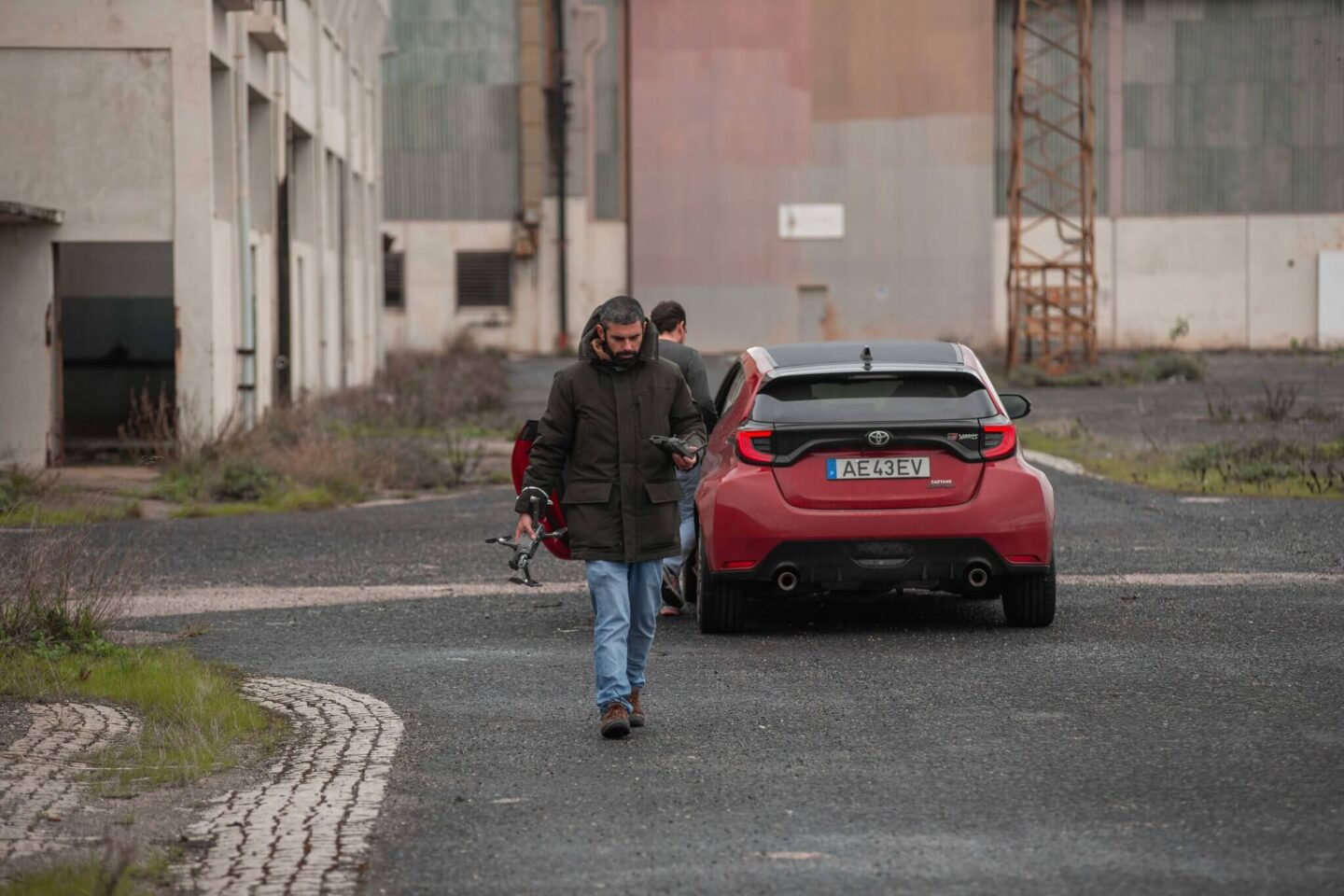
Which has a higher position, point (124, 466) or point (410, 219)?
point (410, 219)

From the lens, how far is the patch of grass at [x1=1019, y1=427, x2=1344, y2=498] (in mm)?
18031

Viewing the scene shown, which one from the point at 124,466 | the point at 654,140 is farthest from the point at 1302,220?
the point at 124,466

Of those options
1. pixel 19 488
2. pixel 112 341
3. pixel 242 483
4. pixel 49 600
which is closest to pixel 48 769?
pixel 49 600

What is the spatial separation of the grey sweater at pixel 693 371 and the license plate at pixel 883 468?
1065mm

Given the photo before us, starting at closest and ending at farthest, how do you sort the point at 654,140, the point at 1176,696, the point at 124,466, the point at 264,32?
the point at 1176,696, the point at 124,466, the point at 264,32, the point at 654,140

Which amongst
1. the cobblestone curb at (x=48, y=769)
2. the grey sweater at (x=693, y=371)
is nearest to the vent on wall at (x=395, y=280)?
the grey sweater at (x=693, y=371)

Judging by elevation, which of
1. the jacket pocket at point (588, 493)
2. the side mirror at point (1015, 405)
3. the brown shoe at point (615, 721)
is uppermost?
the side mirror at point (1015, 405)

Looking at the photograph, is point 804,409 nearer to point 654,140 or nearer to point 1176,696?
point 1176,696

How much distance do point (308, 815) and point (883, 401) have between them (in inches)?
193

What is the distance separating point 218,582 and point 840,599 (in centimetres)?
437

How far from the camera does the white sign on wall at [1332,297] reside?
53844 millimetres

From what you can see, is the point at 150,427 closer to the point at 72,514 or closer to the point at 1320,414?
the point at 72,514

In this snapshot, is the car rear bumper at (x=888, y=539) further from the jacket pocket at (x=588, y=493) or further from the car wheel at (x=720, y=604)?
the jacket pocket at (x=588, y=493)

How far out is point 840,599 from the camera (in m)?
11.8
